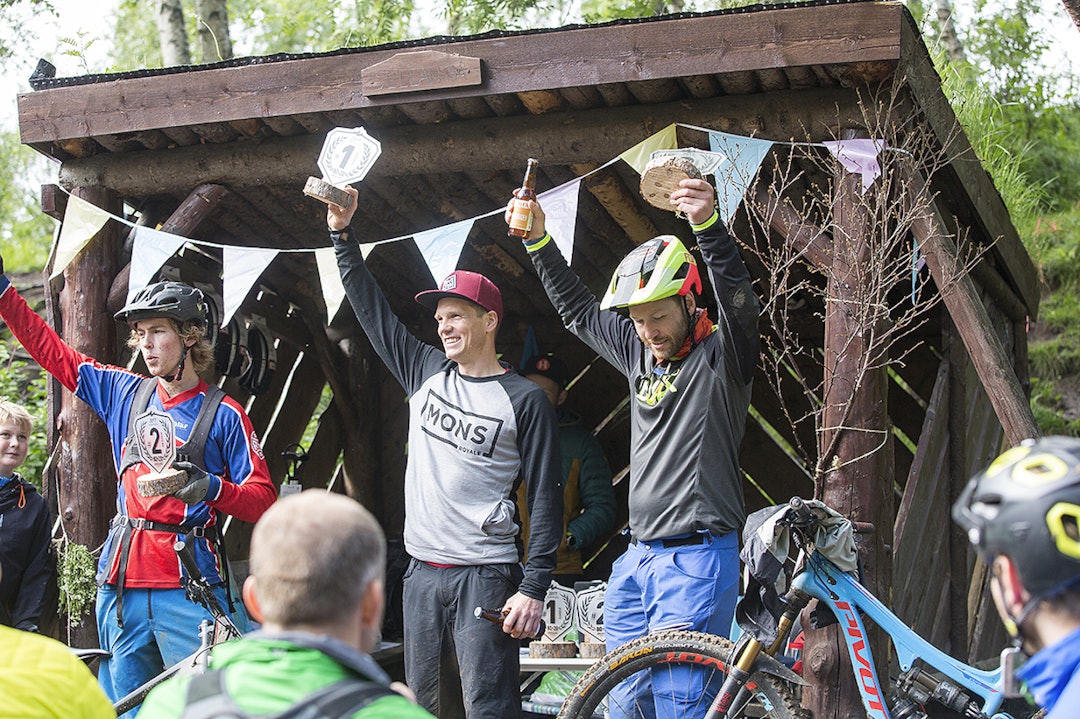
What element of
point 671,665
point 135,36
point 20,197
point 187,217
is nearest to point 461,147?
point 187,217

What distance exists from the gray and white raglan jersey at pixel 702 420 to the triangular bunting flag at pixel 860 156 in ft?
3.12

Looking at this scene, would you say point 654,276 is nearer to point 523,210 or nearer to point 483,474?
point 523,210

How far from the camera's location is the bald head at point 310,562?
6.08 feet

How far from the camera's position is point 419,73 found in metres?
4.97

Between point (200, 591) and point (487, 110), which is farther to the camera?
point (487, 110)

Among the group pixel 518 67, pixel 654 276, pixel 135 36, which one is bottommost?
pixel 654 276

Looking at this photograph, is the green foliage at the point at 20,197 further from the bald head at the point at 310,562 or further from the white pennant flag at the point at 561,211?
the bald head at the point at 310,562

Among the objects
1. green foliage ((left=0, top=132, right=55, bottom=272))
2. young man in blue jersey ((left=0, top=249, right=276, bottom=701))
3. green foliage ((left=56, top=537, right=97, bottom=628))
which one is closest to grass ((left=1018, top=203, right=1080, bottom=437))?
young man in blue jersey ((left=0, top=249, right=276, bottom=701))

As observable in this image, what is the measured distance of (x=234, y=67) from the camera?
5.25 m

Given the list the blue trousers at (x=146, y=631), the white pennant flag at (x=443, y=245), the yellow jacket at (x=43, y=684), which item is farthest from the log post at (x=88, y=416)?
the yellow jacket at (x=43, y=684)

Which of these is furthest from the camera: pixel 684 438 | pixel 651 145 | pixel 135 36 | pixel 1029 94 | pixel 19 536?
pixel 135 36

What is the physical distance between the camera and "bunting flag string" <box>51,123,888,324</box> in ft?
15.0

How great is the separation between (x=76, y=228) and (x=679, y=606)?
364 centimetres

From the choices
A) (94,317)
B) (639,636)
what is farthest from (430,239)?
(639,636)
